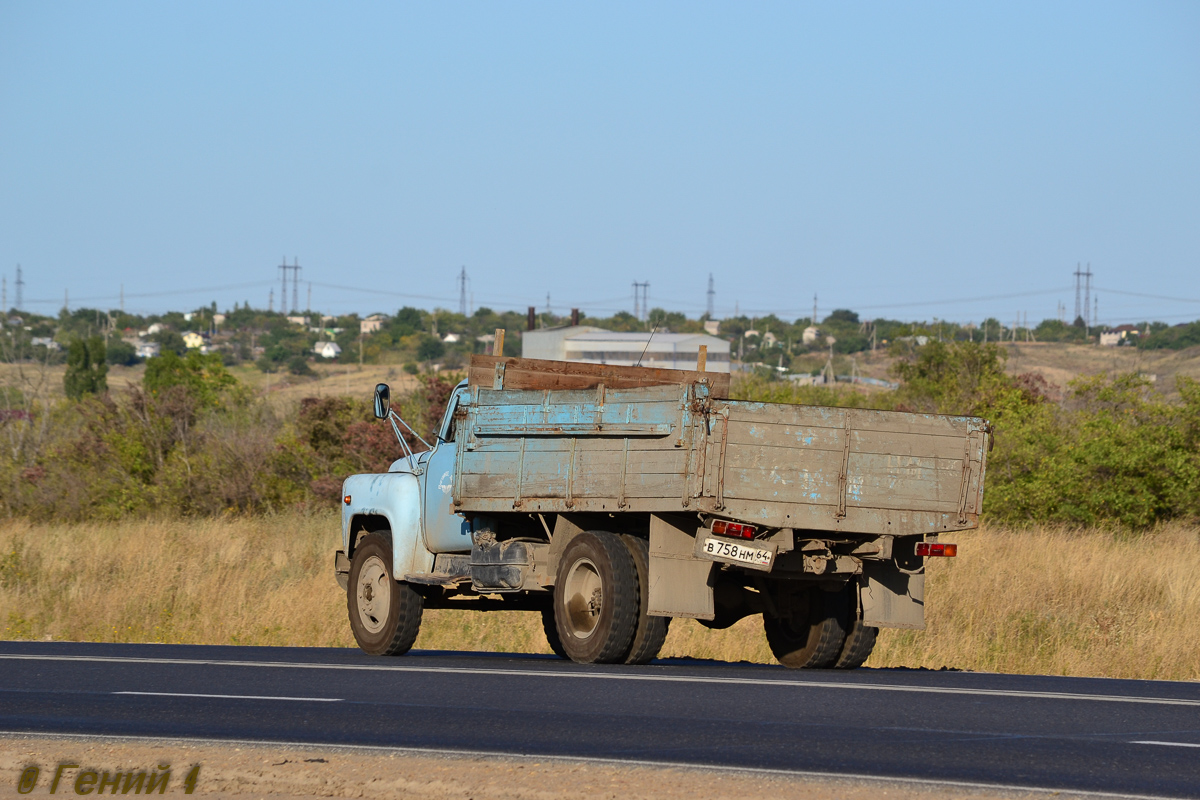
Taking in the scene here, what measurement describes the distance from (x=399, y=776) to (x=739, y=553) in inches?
164

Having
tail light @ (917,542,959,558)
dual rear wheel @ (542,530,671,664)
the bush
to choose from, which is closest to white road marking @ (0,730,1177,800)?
dual rear wheel @ (542,530,671,664)

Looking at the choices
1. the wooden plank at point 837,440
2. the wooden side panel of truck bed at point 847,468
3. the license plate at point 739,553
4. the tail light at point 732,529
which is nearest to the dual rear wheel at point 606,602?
the license plate at point 739,553

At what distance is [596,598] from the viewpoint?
11250mm

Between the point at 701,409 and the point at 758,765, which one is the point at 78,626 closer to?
the point at 701,409

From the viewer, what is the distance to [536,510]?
37.9ft

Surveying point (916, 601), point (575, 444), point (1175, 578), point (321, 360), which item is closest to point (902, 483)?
point (916, 601)

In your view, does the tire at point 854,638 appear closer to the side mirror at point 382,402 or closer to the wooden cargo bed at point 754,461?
the wooden cargo bed at point 754,461

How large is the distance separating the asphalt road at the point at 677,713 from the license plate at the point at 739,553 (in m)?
0.85

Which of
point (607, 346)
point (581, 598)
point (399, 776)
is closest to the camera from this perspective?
point (399, 776)

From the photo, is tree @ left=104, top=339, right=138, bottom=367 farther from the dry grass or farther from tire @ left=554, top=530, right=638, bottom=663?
tire @ left=554, top=530, right=638, bottom=663

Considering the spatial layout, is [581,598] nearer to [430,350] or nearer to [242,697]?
[242,697]

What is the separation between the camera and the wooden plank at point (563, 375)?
1283 centimetres

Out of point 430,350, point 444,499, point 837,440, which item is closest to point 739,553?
point 837,440

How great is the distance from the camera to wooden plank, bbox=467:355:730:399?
12828mm
